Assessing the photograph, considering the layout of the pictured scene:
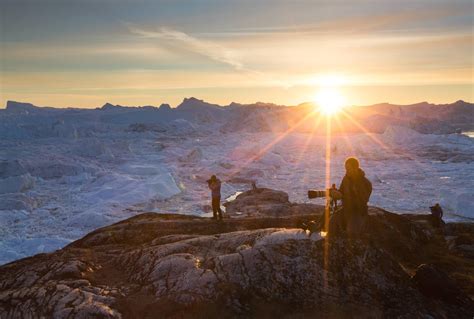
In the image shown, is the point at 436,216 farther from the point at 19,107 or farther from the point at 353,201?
the point at 19,107

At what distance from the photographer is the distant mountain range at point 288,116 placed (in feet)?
316

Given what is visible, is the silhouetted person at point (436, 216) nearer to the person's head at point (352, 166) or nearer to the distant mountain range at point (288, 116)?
the person's head at point (352, 166)

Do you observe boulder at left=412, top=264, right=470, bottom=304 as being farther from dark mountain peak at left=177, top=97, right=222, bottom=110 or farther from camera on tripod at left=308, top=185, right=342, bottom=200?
dark mountain peak at left=177, top=97, right=222, bottom=110

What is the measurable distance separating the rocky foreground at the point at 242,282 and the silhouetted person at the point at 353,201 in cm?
25

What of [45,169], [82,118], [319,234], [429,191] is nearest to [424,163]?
[429,191]

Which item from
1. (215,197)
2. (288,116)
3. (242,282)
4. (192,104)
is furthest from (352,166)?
(192,104)

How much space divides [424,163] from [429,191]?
17.1 m

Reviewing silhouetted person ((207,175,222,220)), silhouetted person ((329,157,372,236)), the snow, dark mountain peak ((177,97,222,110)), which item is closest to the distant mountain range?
dark mountain peak ((177,97,222,110))

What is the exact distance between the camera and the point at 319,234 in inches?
265

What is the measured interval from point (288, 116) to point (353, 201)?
100751 millimetres

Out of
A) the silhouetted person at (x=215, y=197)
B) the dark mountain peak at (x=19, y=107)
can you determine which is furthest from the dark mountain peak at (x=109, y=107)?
the silhouetted person at (x=215, y=197)

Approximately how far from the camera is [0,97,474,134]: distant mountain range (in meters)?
96.4

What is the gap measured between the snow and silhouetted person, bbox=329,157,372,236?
77 centimetres

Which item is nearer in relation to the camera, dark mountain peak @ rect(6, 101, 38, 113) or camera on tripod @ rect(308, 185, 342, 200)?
camera on tripod @ rect(308, 185, 342, 200)
